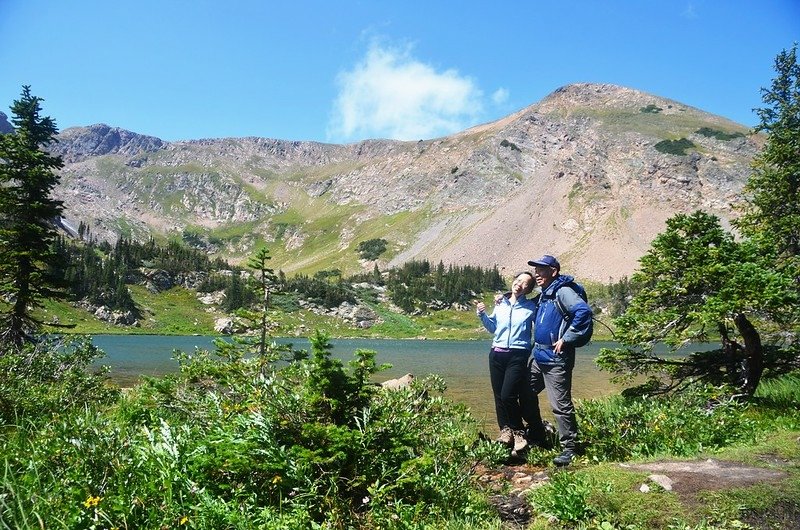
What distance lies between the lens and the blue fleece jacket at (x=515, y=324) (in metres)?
9.16

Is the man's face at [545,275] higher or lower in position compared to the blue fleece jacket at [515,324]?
higher

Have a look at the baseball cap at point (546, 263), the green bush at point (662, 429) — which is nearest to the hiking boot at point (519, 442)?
the green bush at point (662, 429)

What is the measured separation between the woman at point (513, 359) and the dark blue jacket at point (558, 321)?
31 cm

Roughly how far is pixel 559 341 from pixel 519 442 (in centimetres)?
210

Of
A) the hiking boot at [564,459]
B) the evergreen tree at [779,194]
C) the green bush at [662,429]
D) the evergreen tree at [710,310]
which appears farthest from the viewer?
the evergreen tree at [779,194]

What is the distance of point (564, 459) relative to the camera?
770 cm

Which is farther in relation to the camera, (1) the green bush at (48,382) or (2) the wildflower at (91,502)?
(1) the green bush at (48,382)

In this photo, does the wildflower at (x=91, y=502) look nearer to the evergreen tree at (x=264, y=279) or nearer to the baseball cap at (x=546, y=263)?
the evergreen tree at (x=264, y=279)

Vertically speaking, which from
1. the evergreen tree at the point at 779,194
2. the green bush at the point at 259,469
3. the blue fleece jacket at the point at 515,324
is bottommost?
the green bush at the point at 259,469

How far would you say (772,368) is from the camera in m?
12.8

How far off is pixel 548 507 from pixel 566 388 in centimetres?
316

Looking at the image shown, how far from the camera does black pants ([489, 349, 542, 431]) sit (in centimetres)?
894

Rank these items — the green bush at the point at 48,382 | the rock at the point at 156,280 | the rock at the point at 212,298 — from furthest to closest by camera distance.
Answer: the rock at the point at 212,298, the rock at the point at 156,280, the green bush at the point at 48,382

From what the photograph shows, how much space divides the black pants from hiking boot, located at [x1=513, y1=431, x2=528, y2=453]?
214 millimetres
